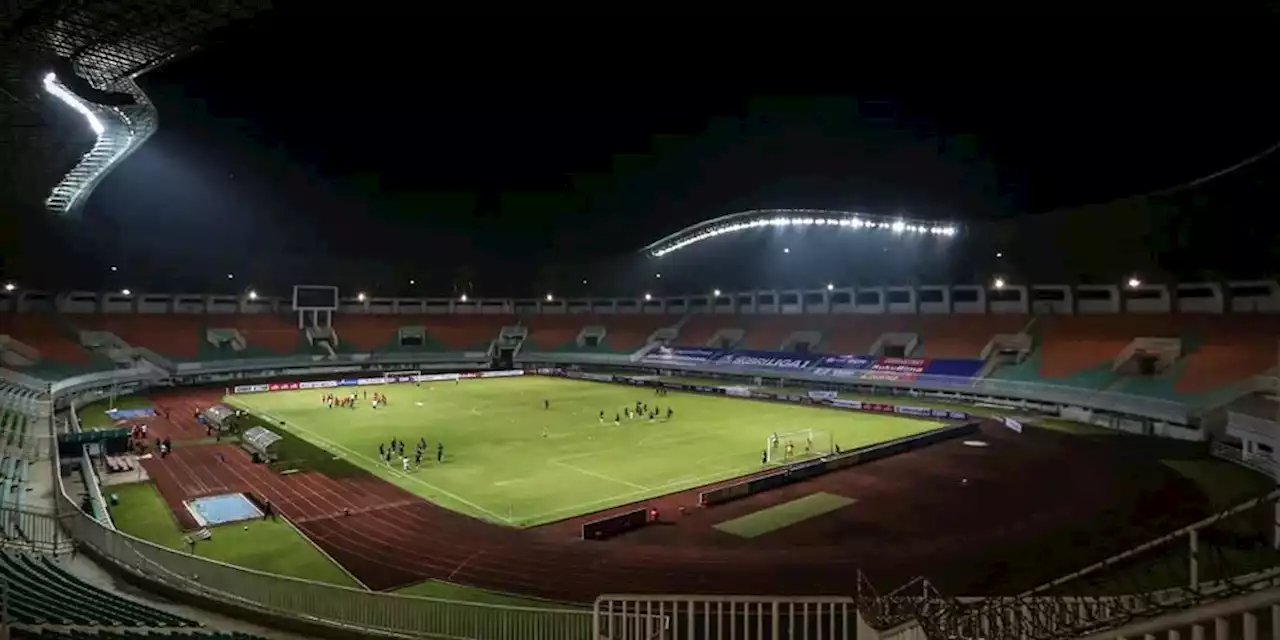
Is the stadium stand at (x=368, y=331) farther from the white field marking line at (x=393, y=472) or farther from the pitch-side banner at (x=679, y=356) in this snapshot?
the white field marking line at (x=393, y=472)

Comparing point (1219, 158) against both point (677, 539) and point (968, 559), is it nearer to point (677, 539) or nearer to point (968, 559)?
point (968, 559)

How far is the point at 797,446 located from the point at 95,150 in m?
44.5

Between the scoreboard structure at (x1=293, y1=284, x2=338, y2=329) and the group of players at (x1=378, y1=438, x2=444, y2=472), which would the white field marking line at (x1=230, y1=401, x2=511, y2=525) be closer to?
the group of players at (x1=378, y1=438, x2=444, y2=472)

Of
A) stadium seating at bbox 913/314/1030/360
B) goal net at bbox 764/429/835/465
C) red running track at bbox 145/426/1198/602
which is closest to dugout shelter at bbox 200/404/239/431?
red running track at bbox 145/426/1198/602

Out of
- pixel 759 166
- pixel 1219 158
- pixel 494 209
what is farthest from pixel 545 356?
pixel 1219 158

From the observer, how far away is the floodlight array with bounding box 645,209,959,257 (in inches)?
2349

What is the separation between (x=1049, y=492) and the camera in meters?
25.9

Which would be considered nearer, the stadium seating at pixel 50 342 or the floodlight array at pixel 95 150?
the floodlight array at pixel 95 150

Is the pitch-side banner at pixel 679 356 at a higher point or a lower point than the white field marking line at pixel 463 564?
higher

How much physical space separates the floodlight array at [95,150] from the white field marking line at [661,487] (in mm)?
25608

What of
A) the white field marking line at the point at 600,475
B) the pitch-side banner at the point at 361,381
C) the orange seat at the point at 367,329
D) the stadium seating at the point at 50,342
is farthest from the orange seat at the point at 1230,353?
the orange seat at the point at 367,329

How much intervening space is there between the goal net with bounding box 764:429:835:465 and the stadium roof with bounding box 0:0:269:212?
82.7 ft

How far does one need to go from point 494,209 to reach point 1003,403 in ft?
176

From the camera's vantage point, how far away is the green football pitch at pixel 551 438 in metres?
26.4
